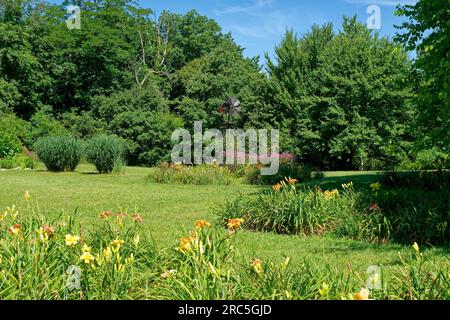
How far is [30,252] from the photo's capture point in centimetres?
404

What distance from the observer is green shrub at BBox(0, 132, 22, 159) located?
2458 centimetres

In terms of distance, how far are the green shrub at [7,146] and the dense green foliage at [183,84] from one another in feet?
15.0

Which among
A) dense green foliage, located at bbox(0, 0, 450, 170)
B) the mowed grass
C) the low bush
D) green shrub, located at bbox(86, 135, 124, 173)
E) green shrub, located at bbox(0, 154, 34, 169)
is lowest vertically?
the mowed grass

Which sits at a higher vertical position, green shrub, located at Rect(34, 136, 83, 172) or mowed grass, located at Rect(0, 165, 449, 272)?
green shrub, located at Rect(34, 136, 83, 172)

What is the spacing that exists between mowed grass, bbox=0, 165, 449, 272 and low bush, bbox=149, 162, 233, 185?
49 centimetres

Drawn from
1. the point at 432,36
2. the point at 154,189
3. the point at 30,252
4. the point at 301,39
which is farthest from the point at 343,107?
the point at 30,252

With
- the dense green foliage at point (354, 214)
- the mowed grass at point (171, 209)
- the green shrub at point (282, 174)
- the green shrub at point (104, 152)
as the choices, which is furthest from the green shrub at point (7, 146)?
the dense green foliage at point (354, 214)

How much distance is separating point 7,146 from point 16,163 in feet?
9.11

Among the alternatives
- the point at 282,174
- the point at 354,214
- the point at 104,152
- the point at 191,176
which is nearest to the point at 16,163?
the point at 104,152

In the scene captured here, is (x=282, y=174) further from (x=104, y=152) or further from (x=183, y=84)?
(x=183, y=84)

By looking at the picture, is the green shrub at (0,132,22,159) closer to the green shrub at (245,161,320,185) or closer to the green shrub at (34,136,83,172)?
the green shrub at (34,136,83,172)

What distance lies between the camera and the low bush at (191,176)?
1669 centimetres

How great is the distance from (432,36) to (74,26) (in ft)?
100

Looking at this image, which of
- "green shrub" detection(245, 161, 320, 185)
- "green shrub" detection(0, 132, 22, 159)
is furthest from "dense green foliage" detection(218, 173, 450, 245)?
"green shrub" detection(0, 132, 22, 159)
